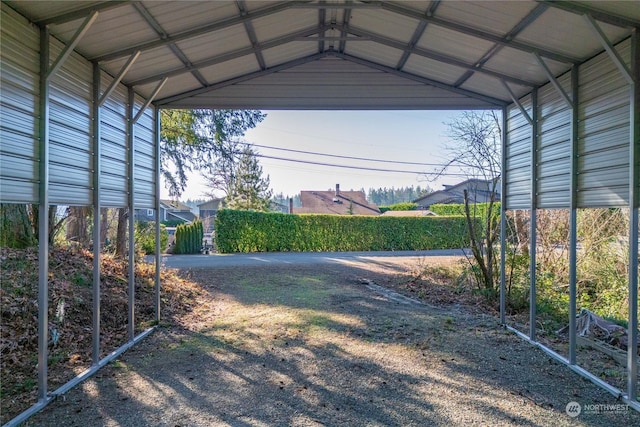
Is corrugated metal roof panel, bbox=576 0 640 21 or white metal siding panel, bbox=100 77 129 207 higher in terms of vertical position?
corrugated metal roof panel, bbox=576 0 640 21

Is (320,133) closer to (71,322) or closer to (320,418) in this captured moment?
(71,322)

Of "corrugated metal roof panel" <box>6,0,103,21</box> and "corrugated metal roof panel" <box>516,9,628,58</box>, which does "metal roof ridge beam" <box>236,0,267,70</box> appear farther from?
"corrugated metal roof panel" <box>516,9,628,58</box>

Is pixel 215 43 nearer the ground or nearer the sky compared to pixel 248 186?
nearer the sky

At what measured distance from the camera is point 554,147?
4102 millimetres

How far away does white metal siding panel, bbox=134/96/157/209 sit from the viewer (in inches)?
183

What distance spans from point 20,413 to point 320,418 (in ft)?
7.02

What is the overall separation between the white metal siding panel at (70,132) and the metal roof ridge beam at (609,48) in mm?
4139

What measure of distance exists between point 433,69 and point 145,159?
379 cm

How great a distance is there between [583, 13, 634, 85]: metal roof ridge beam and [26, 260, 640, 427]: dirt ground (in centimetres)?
255

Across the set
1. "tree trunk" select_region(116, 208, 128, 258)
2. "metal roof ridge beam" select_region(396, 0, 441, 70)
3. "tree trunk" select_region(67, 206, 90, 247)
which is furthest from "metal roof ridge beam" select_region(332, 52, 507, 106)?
"tree trunk" select_region(67, 206, 90, 247)

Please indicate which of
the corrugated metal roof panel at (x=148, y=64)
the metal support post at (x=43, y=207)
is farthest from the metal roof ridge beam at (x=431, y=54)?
the metal support post at (x=43, y=207)

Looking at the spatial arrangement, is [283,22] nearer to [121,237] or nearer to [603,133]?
[603,133]

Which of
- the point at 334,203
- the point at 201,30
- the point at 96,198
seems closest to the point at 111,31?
the point at 201,30

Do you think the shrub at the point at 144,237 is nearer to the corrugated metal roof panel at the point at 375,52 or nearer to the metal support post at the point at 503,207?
the corrugated metal roof panel at the point at 375,52
